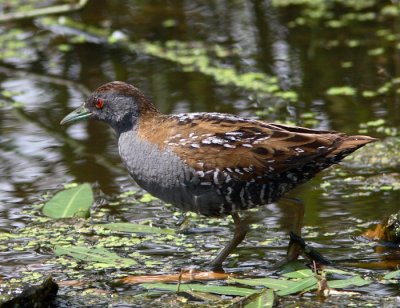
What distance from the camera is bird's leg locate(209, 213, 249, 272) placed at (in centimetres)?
561

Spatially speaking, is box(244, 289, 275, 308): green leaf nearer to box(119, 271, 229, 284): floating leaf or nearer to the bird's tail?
box(119, 271, 229, 284): floating leaf

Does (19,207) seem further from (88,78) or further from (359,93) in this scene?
(359,93)

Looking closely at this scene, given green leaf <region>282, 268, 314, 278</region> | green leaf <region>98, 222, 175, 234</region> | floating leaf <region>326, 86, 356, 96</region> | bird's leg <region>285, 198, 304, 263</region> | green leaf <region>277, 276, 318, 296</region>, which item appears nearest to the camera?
green leaf <region>277, 276, 318, 296</region>

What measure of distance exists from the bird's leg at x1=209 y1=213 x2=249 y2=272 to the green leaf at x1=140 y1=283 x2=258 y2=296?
0.34 m

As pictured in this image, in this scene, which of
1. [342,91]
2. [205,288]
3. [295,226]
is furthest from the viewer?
[342,91]

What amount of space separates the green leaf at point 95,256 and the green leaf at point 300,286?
3.17 ft

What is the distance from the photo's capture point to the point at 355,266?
5484 millimetres

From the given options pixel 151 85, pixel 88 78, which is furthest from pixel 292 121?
pixel 88 78

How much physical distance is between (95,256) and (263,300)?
1.16 metres

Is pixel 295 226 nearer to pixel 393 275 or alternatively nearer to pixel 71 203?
pixel 393 275

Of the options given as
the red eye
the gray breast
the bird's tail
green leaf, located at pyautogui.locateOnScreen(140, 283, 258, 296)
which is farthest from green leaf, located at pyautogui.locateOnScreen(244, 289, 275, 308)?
the red eye

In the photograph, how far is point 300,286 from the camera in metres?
5.11

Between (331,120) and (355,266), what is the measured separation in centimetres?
250

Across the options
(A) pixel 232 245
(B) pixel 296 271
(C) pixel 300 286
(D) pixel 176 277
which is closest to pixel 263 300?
(C) pixel 300 286
